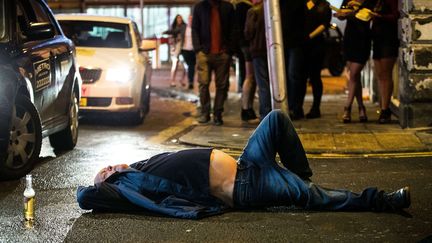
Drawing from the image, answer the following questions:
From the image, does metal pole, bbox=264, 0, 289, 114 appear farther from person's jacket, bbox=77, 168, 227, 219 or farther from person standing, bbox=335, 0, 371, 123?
person's jacket, bbox=77, 168, 227, 219

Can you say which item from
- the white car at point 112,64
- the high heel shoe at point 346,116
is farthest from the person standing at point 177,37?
the high heel shoe at point 346,116

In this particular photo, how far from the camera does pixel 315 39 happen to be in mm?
11734

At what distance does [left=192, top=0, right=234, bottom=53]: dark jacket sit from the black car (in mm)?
2489

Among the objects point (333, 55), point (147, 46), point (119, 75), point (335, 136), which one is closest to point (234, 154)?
point (335, 136)

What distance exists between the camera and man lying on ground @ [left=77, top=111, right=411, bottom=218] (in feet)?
18.8

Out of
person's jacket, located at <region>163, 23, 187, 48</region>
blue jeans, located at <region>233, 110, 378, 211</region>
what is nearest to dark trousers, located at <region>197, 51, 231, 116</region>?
blue jeans, located at <region>233, 110, 378, 211</region>

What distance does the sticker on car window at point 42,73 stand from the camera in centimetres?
792

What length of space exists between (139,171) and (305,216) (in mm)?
1218

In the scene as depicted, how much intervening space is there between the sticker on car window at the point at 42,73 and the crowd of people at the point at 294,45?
11.3 ft

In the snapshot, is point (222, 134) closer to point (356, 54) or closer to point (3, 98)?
point (356, 54)

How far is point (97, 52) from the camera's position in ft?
39.2

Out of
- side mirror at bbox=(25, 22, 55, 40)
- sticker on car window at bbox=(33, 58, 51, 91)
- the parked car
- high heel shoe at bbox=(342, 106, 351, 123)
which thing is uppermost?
side mirror at bbox=(25, 22, 55, 40)

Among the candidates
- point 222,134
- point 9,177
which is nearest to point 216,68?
point 222,134

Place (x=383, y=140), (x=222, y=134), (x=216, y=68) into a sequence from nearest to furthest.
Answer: (x=383, y=140)
(x=222, y=134)
(x=216, y=68)
